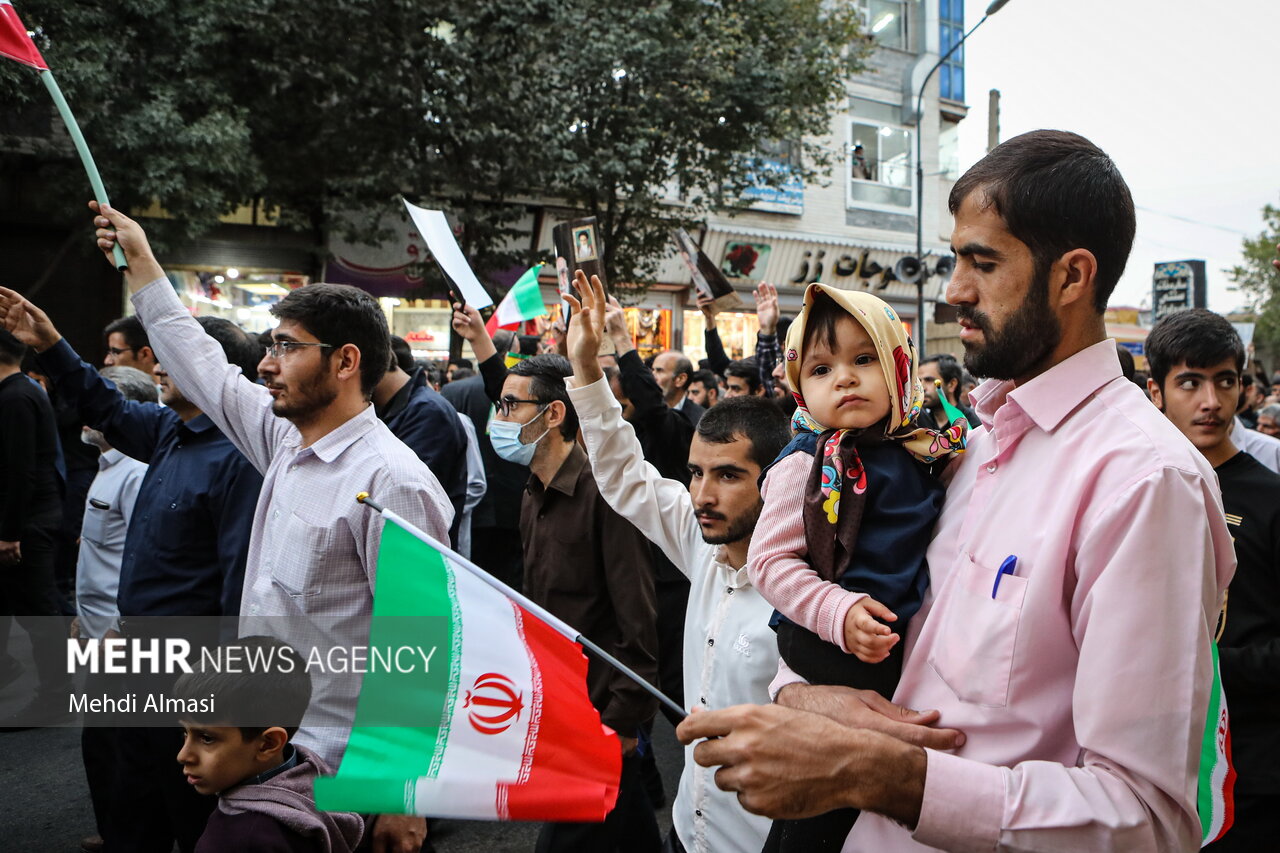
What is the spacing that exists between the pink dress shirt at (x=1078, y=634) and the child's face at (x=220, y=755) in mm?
1774

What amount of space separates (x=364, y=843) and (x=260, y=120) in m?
13.1

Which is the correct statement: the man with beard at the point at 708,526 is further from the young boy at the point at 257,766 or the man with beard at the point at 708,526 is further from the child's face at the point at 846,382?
the young boy at the point at 257,766

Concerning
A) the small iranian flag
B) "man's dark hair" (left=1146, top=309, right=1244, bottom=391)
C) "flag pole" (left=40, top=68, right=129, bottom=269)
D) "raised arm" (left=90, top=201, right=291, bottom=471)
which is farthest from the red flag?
"man's dark hair" (left=1146, top=309, right=1244, bottom=391)

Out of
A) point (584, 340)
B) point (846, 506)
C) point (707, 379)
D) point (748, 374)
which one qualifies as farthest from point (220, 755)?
point (707, 379)

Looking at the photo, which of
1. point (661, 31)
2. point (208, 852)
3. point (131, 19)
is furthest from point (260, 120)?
point (208, 852)

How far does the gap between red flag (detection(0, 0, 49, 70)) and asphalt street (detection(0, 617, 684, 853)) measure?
3.50 metres

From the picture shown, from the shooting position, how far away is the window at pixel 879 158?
23141 mm

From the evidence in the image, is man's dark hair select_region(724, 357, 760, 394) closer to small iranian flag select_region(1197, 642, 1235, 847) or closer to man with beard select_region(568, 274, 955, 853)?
man with beard select_region(568, 274, 955, 853)

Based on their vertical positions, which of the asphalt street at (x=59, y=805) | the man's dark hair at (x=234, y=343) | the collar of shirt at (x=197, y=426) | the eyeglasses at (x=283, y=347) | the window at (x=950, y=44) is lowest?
the asphalt street at (x=59, y=805)

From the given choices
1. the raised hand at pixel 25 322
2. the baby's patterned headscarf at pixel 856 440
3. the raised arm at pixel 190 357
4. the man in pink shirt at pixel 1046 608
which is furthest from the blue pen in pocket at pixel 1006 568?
the raised hand at pixel 25 322

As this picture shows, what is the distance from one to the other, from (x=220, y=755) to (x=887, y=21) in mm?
25769

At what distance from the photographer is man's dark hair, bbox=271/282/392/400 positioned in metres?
2.98

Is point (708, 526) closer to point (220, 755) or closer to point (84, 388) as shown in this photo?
point (220, 755)

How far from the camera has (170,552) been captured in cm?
348
